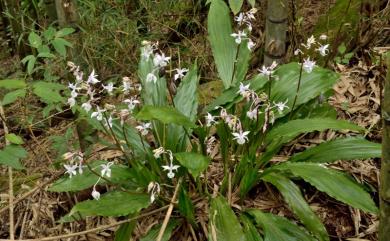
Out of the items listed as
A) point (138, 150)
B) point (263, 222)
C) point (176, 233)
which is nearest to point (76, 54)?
point (138, 150)

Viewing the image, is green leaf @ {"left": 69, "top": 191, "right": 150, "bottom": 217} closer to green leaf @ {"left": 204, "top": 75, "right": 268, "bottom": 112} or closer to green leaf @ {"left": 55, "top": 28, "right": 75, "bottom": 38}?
green leaf @ {"left": 204, "top": 75, "right": 268, "bottom": 112}

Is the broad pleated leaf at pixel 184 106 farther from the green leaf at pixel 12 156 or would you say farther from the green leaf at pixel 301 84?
the green leaf at pixel 12 156

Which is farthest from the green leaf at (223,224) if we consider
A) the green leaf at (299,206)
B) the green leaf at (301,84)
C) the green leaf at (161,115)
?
the green leaf at (301,84)

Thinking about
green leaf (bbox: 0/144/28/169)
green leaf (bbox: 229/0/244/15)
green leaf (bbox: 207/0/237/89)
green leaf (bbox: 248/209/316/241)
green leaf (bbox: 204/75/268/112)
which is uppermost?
green leaf (bbox: 229/0/244/15)

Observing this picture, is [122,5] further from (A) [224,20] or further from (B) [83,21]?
(A) [224,20]

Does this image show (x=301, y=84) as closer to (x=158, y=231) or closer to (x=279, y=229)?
(x=279, y=229)

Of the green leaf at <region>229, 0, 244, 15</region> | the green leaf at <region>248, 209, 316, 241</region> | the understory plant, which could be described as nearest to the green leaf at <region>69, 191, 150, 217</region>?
the understory plant
